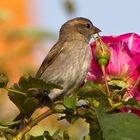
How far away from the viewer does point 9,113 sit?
9.00 ft

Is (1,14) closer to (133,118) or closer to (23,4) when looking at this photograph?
(133,118)

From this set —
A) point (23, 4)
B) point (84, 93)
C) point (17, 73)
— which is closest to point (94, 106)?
point (84, 93)

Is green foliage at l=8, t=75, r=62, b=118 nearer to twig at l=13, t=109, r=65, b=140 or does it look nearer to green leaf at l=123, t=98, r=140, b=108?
twig at l=13, t=109, r=65, b=140

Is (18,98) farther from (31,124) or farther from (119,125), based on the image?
(119,125)

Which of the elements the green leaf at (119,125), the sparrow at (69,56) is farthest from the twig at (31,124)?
the sparrow at (69,56)

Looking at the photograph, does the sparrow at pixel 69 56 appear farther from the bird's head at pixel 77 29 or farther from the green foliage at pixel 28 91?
the green foliage at pixel 28 91

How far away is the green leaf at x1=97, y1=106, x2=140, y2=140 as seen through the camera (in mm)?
1303

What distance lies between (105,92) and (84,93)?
0.07 m

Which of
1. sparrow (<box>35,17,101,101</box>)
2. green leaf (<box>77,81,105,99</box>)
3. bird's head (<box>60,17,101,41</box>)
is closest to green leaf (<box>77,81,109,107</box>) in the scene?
green leaf (<box>77,81,105,99</box>)

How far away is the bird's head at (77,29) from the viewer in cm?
438

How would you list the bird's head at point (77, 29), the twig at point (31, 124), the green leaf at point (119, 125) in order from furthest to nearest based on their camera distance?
the bird's head at point (77, 29), the twig at point (31, 124), the green leaf at point (119, 125)

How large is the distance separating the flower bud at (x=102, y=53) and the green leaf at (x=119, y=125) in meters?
0.35

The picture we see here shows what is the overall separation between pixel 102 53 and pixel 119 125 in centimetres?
48

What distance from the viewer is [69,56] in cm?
407
